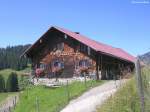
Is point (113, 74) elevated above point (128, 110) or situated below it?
above

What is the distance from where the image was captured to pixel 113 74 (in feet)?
139

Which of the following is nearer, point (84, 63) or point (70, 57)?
point (84, 63)

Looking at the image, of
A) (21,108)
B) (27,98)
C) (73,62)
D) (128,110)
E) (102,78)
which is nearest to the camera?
(128,110)

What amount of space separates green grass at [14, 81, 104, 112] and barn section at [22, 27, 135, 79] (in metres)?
6.12

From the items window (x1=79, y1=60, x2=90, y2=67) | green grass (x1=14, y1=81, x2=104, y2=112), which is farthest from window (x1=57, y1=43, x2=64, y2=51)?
green grass (x1=14, y1=81, x2=104, y2=112)

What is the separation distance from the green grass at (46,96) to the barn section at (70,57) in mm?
6122

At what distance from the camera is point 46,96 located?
33.9m

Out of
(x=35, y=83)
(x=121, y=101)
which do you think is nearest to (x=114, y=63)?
(x=35, y=83)

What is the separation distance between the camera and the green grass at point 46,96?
2942cm

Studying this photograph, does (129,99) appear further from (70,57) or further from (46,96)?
Result: (70,57)

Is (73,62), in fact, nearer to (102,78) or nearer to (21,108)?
(102,78)

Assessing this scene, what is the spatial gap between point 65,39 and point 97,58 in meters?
4.55

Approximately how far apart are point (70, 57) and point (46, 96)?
11679mm

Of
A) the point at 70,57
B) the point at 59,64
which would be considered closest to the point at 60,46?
the point at 70,57
